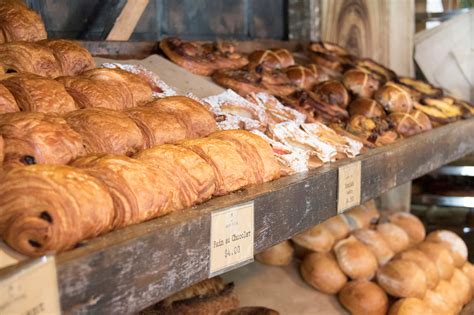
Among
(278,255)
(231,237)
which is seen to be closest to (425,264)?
(278,255)

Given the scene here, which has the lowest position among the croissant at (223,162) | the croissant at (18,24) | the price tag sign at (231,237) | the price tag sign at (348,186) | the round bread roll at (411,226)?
the round bread roll at (411,226)

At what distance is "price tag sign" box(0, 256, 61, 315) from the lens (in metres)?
0.93

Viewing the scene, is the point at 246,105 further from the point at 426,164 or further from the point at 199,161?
the point at 426,164

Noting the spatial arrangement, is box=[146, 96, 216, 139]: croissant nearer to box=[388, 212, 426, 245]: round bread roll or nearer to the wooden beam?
the wooden beam

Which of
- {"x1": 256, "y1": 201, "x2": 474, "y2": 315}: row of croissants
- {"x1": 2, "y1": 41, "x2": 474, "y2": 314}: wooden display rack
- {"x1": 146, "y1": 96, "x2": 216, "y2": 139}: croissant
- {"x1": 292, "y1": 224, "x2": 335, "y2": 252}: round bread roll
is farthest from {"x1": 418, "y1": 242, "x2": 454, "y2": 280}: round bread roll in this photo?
{"x1": 146, "y1": 96, "x2": 216, "y2": 139}: croissant

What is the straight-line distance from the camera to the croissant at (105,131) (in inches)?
61.8

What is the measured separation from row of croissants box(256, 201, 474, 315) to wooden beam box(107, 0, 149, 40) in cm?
148

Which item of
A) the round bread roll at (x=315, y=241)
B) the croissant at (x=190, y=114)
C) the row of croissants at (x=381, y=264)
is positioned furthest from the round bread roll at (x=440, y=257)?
the croissant at (x=190, y=114)

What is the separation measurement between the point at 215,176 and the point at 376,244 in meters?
1.79

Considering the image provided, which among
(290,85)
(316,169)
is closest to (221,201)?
(316,169)

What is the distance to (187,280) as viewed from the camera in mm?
1403

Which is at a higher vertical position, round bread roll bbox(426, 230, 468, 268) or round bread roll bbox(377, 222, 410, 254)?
round bread roll bbox(377, 222, 410, 254)

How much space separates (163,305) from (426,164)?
1.67m

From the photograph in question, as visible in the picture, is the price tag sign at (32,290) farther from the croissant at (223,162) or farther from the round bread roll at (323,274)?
the round bread roll at (323,274)
